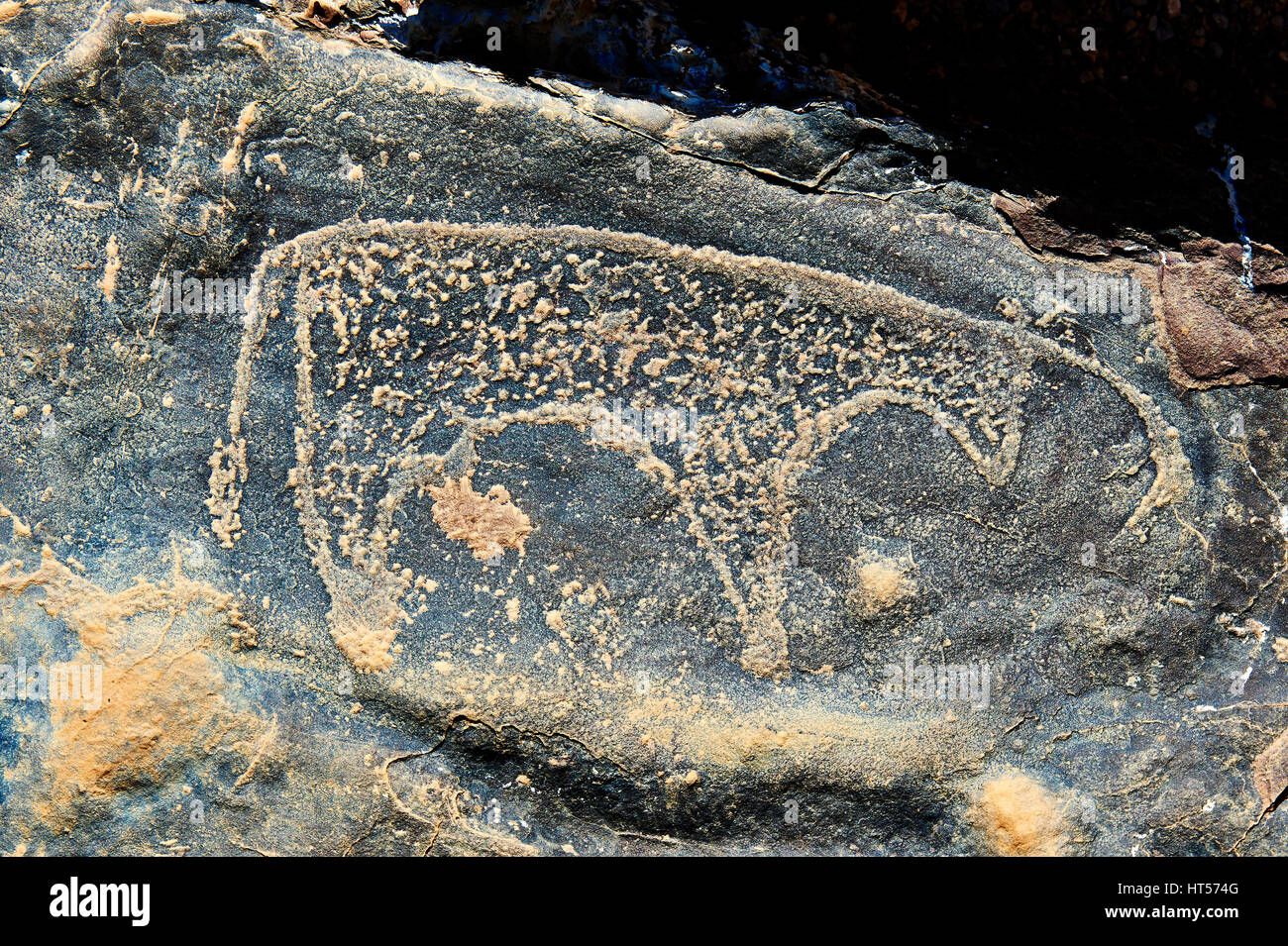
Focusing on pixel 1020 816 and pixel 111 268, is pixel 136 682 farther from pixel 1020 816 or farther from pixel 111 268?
pixel 1020 816

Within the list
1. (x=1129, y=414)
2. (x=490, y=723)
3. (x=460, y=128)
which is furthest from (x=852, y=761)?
(x=460, y=128)

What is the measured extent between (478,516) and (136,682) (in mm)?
670

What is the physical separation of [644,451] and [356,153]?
2.44ft

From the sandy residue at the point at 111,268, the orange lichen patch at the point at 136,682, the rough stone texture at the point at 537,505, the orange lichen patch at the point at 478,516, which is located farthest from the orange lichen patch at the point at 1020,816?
the sandy residue at the point at 111,268

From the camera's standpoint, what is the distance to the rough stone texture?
178 cm

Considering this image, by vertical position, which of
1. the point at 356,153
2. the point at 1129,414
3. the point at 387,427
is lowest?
the point at 387,427

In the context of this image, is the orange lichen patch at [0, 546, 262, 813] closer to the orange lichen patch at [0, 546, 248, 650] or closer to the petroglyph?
the orange lichen patch at [0, 546, 248, 650]

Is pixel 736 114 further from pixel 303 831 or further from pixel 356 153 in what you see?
pixel 303 831

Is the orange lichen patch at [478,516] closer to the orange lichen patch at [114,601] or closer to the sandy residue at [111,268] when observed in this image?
the orange lichen patch at [114,601]

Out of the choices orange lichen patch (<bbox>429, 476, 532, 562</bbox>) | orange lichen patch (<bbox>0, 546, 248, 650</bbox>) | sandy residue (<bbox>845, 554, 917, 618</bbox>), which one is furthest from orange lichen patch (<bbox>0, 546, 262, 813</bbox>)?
sandy residue (<bbox>845, 554, 917, 618</bbox>)

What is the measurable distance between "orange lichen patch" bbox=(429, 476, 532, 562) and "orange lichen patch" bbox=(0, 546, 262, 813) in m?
0.41

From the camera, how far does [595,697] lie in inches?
70.4

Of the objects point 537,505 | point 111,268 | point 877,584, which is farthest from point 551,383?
point 111,268

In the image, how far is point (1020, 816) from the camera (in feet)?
5.97
